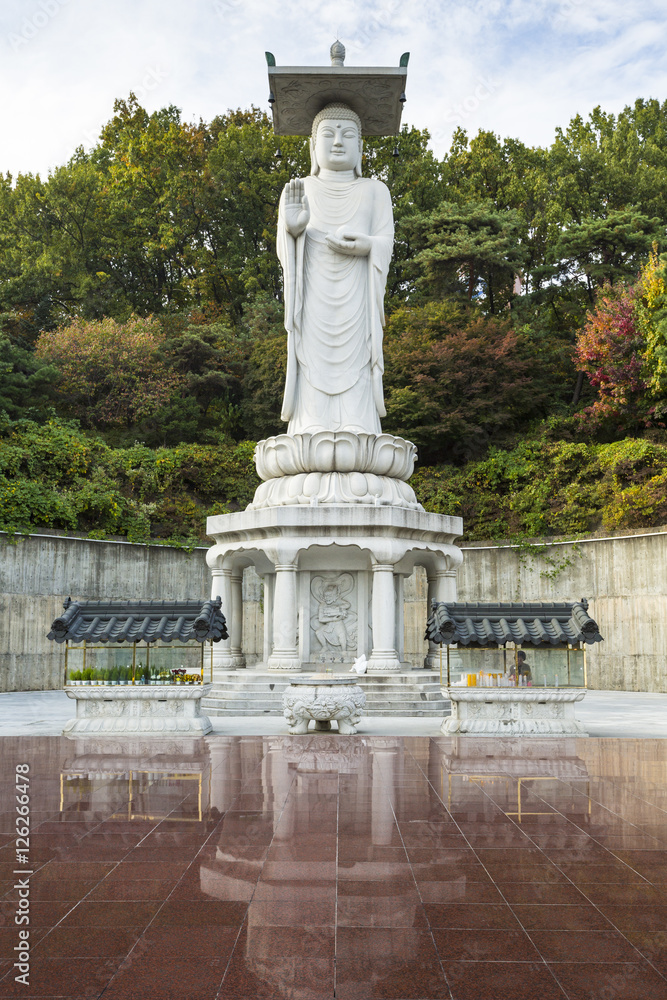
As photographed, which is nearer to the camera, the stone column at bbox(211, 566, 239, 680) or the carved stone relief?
the carved stone relief

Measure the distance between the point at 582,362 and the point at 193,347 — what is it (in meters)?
12.8

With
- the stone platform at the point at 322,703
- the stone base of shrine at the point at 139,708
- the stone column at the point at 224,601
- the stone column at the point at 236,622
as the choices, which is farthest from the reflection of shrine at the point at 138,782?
the stone column at the point at 236,622

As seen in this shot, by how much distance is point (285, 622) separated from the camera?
14266 millimetres

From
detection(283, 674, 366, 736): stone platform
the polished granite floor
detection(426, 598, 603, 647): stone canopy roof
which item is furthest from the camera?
detection(426, 598, 603, 647): stone canopy roof

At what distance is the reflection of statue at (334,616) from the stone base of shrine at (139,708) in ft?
12.7

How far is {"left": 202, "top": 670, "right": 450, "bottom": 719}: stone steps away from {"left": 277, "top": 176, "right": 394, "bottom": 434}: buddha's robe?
16.7 feet

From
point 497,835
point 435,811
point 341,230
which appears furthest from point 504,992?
point 341,230

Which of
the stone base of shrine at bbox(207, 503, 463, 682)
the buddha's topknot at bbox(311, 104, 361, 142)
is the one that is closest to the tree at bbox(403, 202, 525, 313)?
the buddha's topknot at bbox(311, 104, 361, 142)

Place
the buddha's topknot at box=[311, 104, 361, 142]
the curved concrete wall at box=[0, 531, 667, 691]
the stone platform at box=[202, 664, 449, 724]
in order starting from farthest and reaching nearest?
the curved concrete wall at box=[0, 531, 667, 691] → the buddha's topknot at box=[311, 104, 361, 142] → the stone platform at box=[202, 664, 449, 724]

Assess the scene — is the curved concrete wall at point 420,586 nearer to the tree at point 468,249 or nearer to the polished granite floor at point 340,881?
the tree at point 468,249

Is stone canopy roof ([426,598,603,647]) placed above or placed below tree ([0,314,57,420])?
below

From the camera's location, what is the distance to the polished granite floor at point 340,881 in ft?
11.9

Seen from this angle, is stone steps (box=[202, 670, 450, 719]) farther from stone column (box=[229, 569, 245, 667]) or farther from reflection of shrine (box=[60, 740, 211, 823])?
reflection of shrine (box=[60, 740, 211, 823])

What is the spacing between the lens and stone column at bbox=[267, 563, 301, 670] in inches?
556
